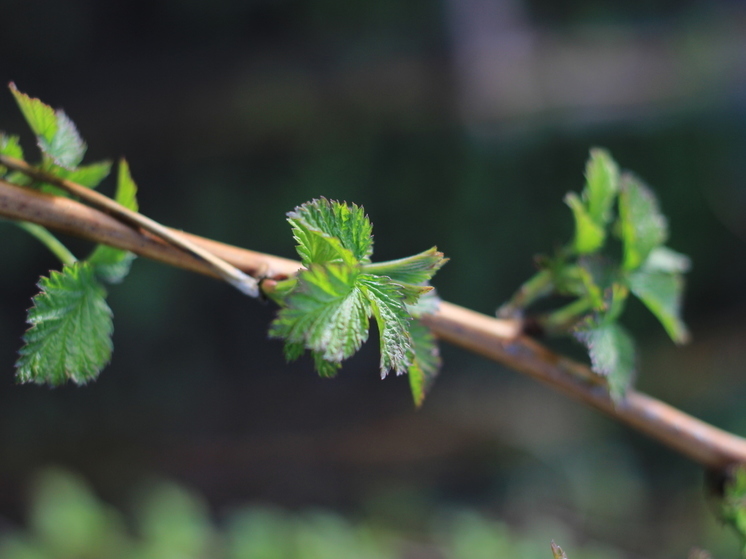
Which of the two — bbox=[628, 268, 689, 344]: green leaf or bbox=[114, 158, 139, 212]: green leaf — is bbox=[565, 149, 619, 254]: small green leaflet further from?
bbox=[114, 158, 139, 212]: green leaf

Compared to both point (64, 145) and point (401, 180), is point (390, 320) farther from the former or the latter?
point (401, 180)

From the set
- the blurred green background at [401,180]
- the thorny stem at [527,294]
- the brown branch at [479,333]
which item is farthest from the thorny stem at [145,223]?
the blurred green background at [401,180]

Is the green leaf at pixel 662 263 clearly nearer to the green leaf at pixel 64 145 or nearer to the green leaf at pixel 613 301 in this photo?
the green leaf at pixel 613 301

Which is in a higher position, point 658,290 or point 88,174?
point 88,174

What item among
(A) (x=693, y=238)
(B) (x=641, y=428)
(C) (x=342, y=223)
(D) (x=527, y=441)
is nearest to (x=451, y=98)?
(A) (x=693, y=238)

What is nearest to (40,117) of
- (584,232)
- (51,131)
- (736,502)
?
(51,131)

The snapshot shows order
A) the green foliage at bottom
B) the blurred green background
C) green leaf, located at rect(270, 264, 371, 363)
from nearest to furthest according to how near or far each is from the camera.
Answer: green leaf, located at rect(270, 264, 371, 363) < the green foliage at bottom < the blurred green background

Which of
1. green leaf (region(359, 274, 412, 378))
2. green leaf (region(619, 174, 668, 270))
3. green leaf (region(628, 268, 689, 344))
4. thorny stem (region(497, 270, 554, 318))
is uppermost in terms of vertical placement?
green leaf (region(359, 274, 412, 378))

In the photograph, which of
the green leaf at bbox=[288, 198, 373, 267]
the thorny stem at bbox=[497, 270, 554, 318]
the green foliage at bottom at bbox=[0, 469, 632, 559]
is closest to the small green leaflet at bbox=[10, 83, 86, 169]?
the green leaf at bbox=[288, 198, 373, 267]
